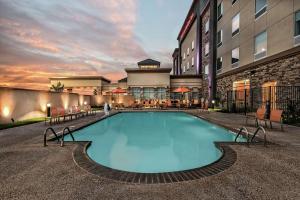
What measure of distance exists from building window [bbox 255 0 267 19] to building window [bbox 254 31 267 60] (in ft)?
Answer: 5.68

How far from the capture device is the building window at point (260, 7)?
44.5 feet

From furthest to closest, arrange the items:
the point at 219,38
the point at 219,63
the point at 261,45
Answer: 1. the point at 219,63
2. the point at 219,38
3. the point at 261,45

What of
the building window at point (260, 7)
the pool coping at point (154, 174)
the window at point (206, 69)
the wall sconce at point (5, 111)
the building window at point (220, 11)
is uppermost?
the building window at point (220, 11)

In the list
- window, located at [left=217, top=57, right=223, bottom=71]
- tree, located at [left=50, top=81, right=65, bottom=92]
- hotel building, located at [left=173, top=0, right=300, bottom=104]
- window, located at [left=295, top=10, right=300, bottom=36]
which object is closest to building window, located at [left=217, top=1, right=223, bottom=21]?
hotel building, located at [left=173, top=0, right=300, bottom=104]

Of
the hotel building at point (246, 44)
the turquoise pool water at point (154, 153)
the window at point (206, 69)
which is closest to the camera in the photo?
the turquoise pool water at point (154, 153)

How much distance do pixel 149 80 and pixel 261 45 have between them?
1490 centimetres

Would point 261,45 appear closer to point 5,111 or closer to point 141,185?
point 141,185

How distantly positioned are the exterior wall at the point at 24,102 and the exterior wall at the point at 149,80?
11238mm

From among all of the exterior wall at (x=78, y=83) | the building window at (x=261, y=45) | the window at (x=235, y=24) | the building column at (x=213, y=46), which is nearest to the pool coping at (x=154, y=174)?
the building window at (x=261, y=45)

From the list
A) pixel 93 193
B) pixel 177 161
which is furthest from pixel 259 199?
pixel 177 161

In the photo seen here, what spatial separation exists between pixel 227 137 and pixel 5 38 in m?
24.6

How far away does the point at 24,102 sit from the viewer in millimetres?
11602

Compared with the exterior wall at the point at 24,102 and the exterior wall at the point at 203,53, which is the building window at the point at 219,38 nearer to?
the exterior wall at the point at 203,53

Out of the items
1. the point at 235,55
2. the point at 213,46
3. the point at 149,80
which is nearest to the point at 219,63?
the point at 213,46
